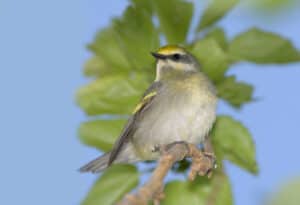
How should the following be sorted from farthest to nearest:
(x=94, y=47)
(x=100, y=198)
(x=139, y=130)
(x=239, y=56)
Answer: (x=139, y=130)
(x=94, y=47)
(x=239, y=56)
(x=100, y=198)

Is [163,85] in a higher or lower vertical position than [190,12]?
lower

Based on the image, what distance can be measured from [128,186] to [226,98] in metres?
0.68

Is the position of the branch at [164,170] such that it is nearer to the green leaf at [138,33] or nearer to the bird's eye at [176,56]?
the green leaf at [138,33]

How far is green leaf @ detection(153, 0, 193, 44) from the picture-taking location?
109 inches

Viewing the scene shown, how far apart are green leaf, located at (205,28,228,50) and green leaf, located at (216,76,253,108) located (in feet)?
0.63

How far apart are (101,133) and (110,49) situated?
1.63ft

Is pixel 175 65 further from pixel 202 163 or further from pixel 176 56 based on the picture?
pixel 202 163


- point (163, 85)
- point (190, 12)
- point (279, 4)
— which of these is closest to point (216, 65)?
point (190, 12)

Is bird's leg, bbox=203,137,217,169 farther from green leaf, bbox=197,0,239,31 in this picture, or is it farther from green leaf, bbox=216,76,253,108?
green leaf, bbox=197,0,239,31

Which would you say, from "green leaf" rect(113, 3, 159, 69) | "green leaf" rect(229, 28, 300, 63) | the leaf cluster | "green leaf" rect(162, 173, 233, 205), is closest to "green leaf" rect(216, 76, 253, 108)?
the leaf cluster

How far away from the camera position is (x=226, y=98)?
9.76 feet

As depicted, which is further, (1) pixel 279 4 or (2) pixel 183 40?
(2) pixel 183 40

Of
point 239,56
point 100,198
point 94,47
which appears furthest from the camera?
point 94,47

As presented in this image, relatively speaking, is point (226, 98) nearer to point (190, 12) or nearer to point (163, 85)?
point (190, 12)
